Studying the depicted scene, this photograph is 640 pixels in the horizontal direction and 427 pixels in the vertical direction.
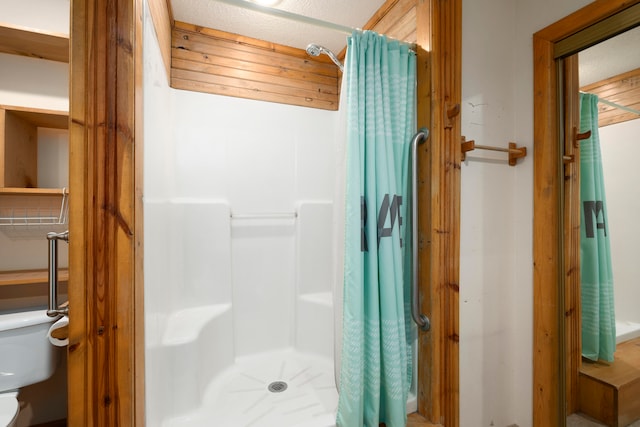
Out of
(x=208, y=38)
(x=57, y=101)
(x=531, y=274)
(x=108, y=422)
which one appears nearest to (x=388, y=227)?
(x=531, y=274)

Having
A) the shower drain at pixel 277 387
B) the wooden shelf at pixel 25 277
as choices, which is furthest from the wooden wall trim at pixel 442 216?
the wooden shelf at pixel 25 277

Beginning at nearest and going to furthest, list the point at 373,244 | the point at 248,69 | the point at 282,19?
the point at 373,244 → the point at 282,19 → the point at 248,69

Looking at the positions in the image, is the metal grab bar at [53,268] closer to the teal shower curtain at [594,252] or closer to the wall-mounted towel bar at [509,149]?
the wall-mounted towel bar at [509,149]

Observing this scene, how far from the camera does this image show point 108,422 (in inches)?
29.7

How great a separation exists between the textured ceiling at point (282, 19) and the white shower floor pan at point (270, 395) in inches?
86.7

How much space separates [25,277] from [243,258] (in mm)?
1122

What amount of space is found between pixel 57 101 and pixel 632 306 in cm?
296

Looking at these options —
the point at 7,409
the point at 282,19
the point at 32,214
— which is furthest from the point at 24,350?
the point at 282,19

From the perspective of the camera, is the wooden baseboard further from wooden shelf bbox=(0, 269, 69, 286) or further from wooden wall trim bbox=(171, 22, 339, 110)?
wooden wall trim bbox=(171, 22, 339, 110)

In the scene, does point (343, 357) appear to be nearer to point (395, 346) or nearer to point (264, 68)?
point (395, 346)

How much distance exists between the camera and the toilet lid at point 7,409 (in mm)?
1099

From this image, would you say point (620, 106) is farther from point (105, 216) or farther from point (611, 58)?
point (105, 216)

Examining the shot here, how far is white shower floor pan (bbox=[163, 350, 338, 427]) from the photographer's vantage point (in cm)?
137

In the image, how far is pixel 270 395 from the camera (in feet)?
5.35
